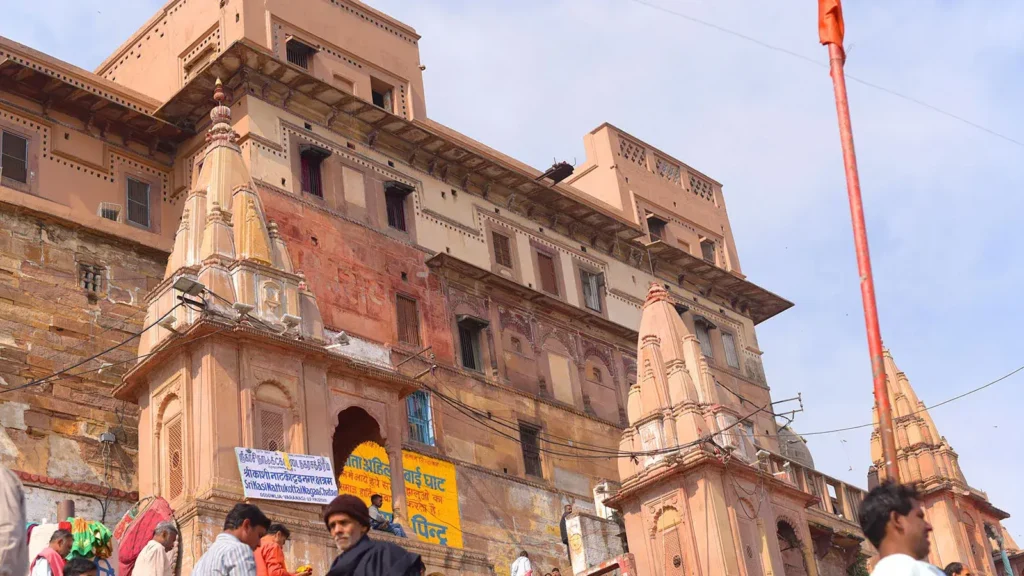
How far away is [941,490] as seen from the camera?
28.9 m

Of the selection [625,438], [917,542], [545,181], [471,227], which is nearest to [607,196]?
[545,181]

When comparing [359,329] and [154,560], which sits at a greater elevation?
[359,329]

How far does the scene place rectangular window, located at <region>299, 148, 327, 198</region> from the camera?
2566 cm

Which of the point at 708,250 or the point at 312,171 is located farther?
the point at 708,250

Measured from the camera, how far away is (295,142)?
84.7 feet

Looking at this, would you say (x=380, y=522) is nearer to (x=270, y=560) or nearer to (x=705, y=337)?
(x=270, y=560)

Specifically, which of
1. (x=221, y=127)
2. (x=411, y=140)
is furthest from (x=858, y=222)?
(x=411, y=140)

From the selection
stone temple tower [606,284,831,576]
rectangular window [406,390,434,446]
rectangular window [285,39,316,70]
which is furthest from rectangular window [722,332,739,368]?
rectangular window [285,39,316,70]

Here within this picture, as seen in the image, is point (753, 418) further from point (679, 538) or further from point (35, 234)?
point (35, 234)

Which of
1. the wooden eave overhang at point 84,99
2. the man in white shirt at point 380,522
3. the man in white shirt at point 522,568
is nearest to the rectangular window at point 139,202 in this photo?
the wooden eave overhang at point 84,99

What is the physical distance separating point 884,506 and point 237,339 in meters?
12.4

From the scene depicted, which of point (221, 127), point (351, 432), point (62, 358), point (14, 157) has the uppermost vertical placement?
point (14, 157)

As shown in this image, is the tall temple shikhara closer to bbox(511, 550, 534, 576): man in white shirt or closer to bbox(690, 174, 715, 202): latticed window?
bbox(511, 550, 534, 576): man in white shirt

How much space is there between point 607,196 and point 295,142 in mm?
10214
